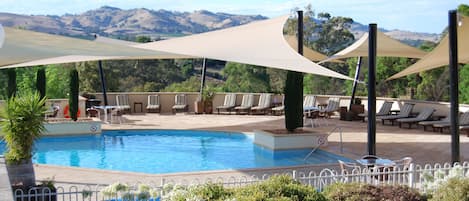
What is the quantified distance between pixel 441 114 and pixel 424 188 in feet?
35.8

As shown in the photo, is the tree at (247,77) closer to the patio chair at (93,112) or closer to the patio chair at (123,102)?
the patio chair at (123,102)

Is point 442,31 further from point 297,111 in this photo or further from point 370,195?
point 370,195

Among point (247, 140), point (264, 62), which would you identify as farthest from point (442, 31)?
point (264, 62)

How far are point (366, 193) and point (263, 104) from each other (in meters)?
14.5

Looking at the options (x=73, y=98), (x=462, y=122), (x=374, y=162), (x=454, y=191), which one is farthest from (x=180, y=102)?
(x=454, y=191)

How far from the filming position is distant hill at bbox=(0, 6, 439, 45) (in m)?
88.2

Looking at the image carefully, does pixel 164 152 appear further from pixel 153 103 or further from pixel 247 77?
pixel 247 77

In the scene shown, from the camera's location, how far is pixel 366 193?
230 inches

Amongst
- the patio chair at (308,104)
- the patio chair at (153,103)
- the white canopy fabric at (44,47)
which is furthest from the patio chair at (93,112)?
the white canopy fabric at (44,47)

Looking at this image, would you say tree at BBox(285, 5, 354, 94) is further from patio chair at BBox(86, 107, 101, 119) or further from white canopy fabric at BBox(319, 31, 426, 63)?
patio chair at BBox(86, 107, 101, 119)

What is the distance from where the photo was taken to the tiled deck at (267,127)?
984 centimetres

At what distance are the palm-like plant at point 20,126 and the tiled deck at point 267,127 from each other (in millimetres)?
2106

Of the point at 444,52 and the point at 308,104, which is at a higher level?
the point at 444,52

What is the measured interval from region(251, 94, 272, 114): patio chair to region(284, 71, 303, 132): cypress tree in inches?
253
